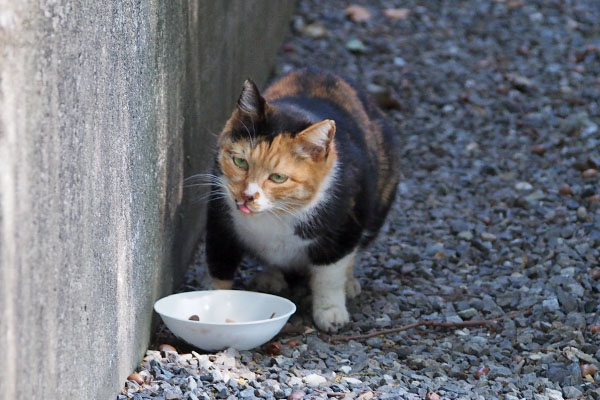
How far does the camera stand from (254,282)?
14.4ft

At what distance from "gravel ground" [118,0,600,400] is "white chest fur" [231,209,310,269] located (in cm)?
34

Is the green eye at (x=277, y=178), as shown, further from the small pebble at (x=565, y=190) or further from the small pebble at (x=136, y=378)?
the small pebble at (x=565, y=190)

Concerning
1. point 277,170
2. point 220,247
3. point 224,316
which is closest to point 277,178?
point 277,170

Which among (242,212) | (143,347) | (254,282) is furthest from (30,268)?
(254,282)

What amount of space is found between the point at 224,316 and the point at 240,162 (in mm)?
685

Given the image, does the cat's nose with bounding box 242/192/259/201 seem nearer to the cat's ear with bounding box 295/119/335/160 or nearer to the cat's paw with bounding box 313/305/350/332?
the cat's ear with bounding box 295/119/335/160

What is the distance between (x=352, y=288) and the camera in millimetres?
4363

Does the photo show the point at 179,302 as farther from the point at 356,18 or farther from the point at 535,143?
the point at 356,18

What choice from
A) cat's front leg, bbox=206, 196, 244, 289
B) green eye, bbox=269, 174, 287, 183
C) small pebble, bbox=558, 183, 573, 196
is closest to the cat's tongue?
green eye, bbox=269, 174, 287, 183

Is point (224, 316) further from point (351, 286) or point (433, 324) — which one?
point (433, 324)

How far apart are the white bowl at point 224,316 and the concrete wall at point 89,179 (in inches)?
4.1

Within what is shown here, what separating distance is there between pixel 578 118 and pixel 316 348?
355 cm

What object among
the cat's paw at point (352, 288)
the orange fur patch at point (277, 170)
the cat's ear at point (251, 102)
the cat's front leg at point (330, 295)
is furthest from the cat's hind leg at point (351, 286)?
the cat's ear at point (251, 102)

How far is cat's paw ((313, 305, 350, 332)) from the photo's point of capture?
4000 mm
